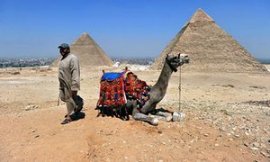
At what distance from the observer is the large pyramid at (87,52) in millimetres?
60531

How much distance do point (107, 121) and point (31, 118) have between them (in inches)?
77.5

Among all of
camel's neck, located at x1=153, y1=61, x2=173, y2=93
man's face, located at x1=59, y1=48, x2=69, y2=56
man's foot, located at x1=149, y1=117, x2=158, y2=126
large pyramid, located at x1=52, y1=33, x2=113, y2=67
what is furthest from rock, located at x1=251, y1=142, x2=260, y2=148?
large pyramid, located at x1=52, y1=33, x2=113, y2=67

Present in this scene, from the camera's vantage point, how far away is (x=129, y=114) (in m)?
7.02

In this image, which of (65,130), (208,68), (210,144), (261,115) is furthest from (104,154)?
(208,68)

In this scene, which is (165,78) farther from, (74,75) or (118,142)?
(118,142)

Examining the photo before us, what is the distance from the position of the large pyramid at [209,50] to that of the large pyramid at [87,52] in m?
13.6

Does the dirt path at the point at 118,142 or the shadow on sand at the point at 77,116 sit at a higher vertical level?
the shadow on sand at the point at 77,116

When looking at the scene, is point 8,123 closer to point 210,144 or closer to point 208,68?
point 210,144

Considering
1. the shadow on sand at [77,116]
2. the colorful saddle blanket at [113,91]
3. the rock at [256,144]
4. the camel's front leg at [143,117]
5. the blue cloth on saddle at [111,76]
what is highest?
the blue cloth on saddle at [111,76]

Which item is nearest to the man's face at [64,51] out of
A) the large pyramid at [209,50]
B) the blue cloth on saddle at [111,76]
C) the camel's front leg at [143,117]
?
the blue cloth on saddle at [111,76]

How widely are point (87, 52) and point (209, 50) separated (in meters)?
21.3

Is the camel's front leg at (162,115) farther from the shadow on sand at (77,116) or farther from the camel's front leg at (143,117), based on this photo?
the shadow on sand at (77,116)

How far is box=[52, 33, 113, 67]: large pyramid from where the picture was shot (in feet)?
199

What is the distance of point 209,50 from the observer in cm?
5028
